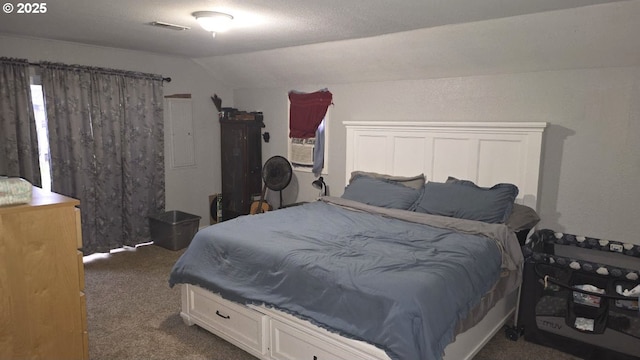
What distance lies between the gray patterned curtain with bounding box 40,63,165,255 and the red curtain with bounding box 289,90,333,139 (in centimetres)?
151

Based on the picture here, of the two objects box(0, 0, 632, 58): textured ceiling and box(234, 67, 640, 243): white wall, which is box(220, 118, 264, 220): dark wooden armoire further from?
box(234, 67, 640, 243): white wall

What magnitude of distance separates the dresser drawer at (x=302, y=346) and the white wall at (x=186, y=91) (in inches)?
124

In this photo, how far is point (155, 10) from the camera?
2.77 metres

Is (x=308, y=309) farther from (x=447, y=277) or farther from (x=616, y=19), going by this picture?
(x=616, y=19)

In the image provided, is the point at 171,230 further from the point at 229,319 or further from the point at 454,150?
the point at 454,150

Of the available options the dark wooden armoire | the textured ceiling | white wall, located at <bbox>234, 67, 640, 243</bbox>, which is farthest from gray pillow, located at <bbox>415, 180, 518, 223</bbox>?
the dark wooden armoire

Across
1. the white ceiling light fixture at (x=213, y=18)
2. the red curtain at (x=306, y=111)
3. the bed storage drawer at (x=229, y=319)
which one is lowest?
the bed storage drawer at (x=229, y=319)

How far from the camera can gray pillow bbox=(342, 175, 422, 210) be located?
3.65m

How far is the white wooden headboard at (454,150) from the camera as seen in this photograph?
3.37 m

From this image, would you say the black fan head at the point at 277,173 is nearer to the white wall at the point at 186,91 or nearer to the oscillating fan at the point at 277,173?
the oscillating fan at the point at 277,173

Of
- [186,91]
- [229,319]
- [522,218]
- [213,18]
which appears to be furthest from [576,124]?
[186,91]

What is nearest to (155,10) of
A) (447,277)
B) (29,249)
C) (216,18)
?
(216,18)

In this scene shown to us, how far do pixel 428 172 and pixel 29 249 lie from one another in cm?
313

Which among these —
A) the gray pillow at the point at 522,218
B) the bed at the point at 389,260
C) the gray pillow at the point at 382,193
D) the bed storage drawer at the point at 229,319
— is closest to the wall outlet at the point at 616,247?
the gray pillow at the point at 522,218
